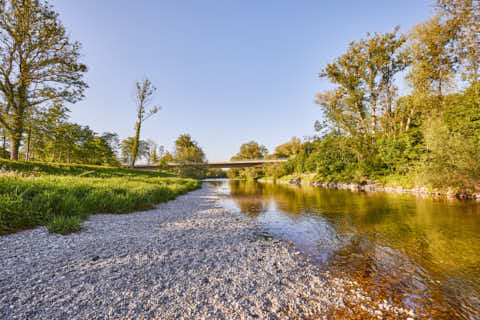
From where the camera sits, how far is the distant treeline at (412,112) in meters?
15.3

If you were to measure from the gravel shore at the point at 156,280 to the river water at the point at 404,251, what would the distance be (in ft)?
2.42

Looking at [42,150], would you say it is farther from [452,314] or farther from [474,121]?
[474,121]

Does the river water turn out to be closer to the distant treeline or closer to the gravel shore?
the gravel shore

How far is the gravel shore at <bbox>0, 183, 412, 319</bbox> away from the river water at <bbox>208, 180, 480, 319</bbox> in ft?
2.42

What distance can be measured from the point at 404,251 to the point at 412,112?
29160mm

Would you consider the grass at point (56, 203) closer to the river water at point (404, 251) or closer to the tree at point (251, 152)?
the river water at point (404, 251)

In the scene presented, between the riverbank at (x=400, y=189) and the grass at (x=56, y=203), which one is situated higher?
the grass at (x=56, y=203)

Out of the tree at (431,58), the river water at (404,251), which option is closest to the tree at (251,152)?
the tree at (431,58)

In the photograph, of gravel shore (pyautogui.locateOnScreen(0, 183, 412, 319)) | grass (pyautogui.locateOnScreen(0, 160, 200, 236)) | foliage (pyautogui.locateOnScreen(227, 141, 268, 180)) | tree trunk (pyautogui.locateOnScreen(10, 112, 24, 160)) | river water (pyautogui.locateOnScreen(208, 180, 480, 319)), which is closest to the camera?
gravel shore (pyautogui.locateOnScreen(0, 183, 412, 319))

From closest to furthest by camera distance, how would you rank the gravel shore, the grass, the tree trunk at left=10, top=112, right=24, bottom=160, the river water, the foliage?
the gravel shore
the river water
the grass
the tree trunk at left=10, top=112, right=24, bottom=160
the foliage

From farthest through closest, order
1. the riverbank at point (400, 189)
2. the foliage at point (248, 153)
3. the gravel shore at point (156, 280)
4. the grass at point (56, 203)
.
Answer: the foliage at point (248, 153)
the riverbank at point (400, 189)
the grass at point (56, 203)
the gravel shore at point (156, 280)

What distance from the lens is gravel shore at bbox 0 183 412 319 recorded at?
2.79m

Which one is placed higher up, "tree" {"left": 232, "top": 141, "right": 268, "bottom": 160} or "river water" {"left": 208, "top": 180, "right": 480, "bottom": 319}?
"tree" {"left": 232, "top": 141, "right": 268, "bottom": 160}

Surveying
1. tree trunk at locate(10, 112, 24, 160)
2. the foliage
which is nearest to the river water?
tree trunk at locate(10, 112, 24, 160)
